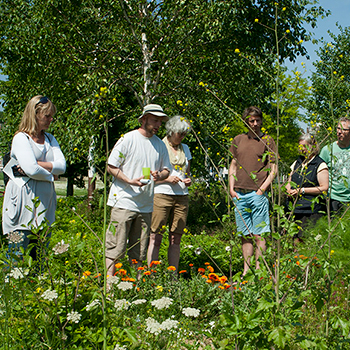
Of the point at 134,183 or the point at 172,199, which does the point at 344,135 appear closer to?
the point at 172,199

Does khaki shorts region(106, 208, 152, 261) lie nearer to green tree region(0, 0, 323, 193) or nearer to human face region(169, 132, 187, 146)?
human face region(169, 132, 187, 146)

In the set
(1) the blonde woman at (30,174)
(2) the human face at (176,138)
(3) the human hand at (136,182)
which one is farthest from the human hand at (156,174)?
(1) the blonde woman at (30,174)

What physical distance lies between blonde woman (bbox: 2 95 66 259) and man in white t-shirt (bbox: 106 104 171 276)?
560 millimetres

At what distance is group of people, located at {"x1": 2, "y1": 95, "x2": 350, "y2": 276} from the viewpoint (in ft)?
9.98

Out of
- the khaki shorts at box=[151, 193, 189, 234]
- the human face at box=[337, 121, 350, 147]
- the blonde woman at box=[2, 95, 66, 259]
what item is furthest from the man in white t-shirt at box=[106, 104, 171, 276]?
the human face at box=[337, 121, 350, 147]

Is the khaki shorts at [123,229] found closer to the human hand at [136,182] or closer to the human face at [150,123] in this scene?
the human hand at [136,182]

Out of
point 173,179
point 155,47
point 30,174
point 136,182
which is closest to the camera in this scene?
point 30,174

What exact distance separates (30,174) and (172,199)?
1.65 meters

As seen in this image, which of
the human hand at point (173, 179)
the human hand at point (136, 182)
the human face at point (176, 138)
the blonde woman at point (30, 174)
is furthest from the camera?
the human face at point (176, 138)

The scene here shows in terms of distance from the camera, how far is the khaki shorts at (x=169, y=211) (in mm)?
4260

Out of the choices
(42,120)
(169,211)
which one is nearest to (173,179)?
(169,211)

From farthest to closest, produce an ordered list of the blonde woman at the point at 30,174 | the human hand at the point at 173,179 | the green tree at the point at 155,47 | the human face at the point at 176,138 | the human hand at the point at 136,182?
the green tree at the point at 155,47 → the human face at the point at 176,138 → the human hand at the point at 173,179 → the human hand at the point at 136,182 → the blonde woman at the point at 30,174

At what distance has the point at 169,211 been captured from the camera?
4.34 metres

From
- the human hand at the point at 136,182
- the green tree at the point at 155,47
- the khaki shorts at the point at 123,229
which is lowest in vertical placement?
the khaki shorts at the point at 123,229
